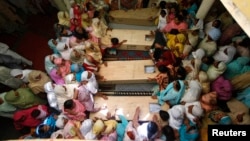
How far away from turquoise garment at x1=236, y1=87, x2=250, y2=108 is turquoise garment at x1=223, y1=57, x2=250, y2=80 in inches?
15.3

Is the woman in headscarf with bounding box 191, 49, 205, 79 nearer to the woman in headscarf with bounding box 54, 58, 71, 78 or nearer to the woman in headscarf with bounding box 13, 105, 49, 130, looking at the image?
the woman in headscarf with bounding box 54, 58, 71, 78

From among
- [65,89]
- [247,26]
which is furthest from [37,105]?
[247,26]

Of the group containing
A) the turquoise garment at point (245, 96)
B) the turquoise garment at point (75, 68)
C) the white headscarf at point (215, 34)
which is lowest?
the turquoise garment at point (245, 96)

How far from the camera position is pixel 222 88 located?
184 inches

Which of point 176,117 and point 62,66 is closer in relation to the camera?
point 176,117

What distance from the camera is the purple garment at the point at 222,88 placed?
182 inches

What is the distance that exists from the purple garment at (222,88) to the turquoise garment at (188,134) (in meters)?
0.95

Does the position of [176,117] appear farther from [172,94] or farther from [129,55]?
[129,55]

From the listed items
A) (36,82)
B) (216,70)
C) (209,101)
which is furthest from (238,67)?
(36,82)

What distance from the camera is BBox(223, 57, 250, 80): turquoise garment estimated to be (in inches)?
191

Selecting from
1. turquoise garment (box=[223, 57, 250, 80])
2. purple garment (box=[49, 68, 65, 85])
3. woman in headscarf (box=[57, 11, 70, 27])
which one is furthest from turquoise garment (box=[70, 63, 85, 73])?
turquoise garment (box=[223, 57, 250, 80])

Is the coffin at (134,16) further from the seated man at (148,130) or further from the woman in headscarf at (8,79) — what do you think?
the seated man at (148,130)

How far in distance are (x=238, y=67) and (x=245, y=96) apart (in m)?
0.62

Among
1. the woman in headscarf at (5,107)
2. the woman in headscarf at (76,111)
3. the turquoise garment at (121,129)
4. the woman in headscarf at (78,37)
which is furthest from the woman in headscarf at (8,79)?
the turquoise garment at (121,129)
